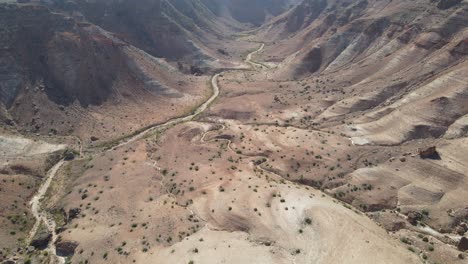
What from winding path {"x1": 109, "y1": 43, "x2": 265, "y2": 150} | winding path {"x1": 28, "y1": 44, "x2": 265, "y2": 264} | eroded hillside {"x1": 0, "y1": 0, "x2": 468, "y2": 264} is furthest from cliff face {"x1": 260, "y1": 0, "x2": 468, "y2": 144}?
winding path {"x1": 28, "y1": 44, "x2": 265, "y2": 264}

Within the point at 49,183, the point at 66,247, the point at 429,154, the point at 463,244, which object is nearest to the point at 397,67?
the point at 429,154

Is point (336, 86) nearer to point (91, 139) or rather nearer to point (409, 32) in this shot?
point (409, 32)

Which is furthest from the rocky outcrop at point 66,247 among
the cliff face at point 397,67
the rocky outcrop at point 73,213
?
the cliff face at point 397,67

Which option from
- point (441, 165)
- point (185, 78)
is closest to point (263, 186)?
point (441, 165)

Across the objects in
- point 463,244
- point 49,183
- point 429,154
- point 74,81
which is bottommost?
point 49,183

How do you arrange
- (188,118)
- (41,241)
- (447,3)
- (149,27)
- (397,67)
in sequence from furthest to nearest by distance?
(149,27) < (447,3) < (397,67) < (188,118) < (41,241)

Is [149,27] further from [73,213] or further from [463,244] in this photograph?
[463,244]

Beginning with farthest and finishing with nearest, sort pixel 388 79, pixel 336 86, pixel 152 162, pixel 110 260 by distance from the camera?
pixel 336 86 < pixel 388 79 < pixel 152 162 < pixel 110 260

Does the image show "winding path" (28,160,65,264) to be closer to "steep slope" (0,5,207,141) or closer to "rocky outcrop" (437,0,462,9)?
"steep slope" (0,5,207,141)

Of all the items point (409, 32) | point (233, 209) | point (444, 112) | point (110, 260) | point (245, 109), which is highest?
point (409, 32)
